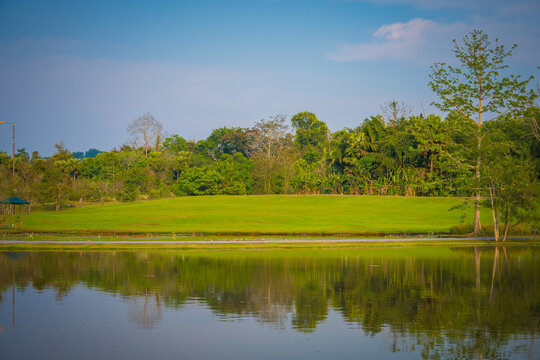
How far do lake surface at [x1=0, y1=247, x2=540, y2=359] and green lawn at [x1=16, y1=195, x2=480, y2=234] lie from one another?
60.0 feet

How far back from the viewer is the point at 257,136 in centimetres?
11556

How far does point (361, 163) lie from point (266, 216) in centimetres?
2792

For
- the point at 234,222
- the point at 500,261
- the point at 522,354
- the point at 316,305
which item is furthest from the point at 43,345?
the point at 234,222

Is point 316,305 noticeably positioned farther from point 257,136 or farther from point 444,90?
point 257,136

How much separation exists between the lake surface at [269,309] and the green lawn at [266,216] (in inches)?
720

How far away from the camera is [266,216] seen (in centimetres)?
5481

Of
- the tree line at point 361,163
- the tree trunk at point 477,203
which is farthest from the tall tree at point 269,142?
the tree trunk at point 477,203

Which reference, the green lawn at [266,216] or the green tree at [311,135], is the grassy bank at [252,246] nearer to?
the green lawn at [266,216]

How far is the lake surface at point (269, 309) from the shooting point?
440 inches

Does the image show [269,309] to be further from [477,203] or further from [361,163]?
[361,163]

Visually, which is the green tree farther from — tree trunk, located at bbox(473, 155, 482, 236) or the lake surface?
the lake surface

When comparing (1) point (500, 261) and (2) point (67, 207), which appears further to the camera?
(2) point (67, 207)

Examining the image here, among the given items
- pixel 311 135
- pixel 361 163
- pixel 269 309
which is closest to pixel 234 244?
pixel 269 309

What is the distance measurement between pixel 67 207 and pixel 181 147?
177 feet
